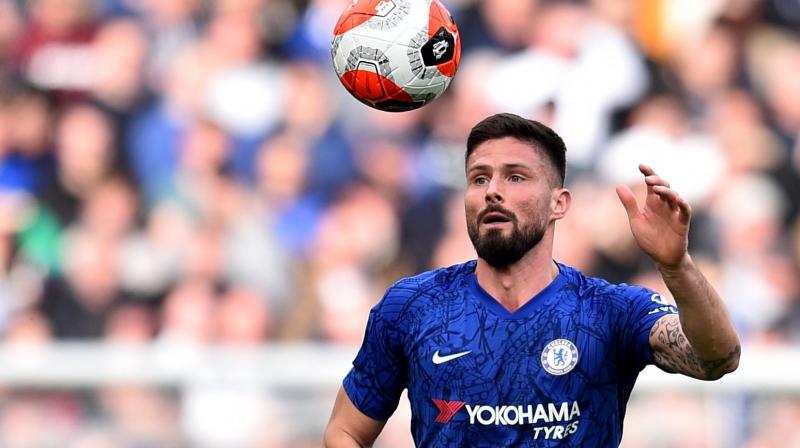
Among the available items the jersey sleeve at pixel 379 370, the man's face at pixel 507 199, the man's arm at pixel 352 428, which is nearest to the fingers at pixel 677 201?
the man's face at pixel 507 199

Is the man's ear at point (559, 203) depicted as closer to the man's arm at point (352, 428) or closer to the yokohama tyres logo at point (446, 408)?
the yokohama tyres logo at point (446, 408)

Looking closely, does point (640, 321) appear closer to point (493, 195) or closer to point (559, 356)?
point (559, 356)

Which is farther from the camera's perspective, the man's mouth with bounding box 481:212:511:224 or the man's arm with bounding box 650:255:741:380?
the man's mouth with bounding box 481:212:511:224

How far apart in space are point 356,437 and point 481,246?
837mm

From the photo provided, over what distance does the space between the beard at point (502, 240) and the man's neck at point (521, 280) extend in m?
0.06

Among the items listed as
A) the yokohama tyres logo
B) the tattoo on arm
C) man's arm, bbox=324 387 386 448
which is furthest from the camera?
man's arm, bbox=324 387 386 448

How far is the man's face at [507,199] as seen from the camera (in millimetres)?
4449

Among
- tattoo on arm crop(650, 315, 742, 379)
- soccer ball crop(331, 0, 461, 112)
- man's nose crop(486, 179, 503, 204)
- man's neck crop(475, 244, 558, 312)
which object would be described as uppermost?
soccer ball crop(331, 0, 461, 112)

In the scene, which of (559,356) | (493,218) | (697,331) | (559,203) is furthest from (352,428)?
(697,331)

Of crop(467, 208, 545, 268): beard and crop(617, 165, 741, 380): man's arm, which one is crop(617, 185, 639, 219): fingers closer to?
crop(617, 165, 741, 380): man's arm

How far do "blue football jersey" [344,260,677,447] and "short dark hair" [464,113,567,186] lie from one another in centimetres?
41

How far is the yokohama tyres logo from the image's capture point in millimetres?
4406

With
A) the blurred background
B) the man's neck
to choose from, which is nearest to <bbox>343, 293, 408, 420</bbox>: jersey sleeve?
the man's neck

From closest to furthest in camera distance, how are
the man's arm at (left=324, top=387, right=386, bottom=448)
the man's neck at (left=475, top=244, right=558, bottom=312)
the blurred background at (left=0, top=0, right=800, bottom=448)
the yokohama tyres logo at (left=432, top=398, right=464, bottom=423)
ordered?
the yokohama tyres logo at (left=432, top=398, right=464, bottom=423)
the man's neck at (left=475, top=244, right=558, bottom=312)
the man's arm at (left=324, top=387, right=386, bottom=448)
the blurred background at (left=0, top=0, right=800, bottom=448)
